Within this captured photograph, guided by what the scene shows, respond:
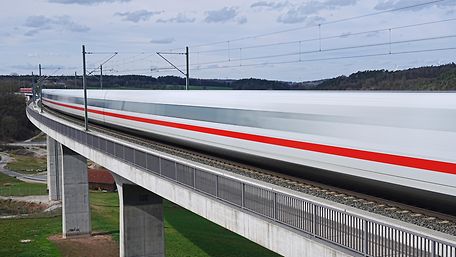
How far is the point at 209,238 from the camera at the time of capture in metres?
41.0

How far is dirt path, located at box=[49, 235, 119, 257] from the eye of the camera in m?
40.0

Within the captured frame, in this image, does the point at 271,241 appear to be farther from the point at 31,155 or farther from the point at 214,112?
the point at 31,155

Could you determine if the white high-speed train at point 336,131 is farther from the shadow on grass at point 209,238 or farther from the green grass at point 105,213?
the green grass at point 105,213

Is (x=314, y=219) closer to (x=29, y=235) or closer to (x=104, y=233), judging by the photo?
(x=104, y=233)

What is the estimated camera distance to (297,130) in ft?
56.2

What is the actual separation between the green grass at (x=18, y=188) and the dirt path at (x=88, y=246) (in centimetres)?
2418

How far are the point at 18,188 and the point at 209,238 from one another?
39018mm

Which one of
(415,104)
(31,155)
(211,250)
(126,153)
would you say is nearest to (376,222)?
(415,104)

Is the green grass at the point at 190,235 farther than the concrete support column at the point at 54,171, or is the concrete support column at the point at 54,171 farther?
the concrete support column at the point at 54,171

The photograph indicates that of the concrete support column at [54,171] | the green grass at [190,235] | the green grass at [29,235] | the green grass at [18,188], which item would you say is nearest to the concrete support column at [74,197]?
the green grass at [190,235]

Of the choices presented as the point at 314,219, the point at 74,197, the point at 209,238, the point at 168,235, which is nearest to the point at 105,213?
the point at 74,197

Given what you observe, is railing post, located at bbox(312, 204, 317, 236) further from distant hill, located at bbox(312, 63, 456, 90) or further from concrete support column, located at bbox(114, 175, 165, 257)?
concrete support column, located at bbox(114, 175, 165, 257)

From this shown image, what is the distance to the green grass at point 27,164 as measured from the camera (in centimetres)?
9212

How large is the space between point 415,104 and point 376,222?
14.8 feet
